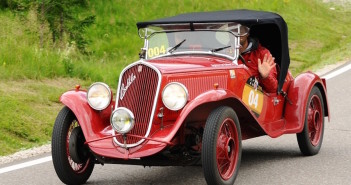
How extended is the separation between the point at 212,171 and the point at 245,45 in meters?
2.20

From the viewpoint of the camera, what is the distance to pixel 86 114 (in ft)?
24.5

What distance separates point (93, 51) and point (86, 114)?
10.4 metres

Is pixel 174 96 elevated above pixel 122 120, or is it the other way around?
pixel 174 96

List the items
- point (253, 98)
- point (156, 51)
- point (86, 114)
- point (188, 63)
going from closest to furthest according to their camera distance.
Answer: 1. point (86, 114)
2. point (188, 63)
3. point (253, 98)
4. point (156, 51)

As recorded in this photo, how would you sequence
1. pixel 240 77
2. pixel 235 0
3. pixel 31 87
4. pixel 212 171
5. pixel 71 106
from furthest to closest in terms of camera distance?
pixel 235 0
pixel 31 87
pixel 240 77
pixel 71 106
pixel 212 171

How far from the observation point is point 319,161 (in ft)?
28.1

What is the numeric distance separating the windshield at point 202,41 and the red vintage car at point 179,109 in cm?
1

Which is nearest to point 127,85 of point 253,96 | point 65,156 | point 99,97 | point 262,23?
point 99,97

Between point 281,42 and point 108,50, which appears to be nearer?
point 281,42

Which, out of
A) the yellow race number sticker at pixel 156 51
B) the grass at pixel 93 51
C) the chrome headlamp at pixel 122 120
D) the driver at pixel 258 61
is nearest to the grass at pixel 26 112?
the grass at pixel 93 51

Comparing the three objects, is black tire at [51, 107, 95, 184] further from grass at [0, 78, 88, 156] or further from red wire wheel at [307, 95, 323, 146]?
red wire wheel at [307, 95, 323, 146]

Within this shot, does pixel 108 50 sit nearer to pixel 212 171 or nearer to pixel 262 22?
pixel 262 22

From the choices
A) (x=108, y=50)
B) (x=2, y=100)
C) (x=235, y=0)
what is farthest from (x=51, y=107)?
(x=235, y=0)

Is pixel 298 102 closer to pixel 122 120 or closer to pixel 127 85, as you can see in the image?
pixel 127 85
